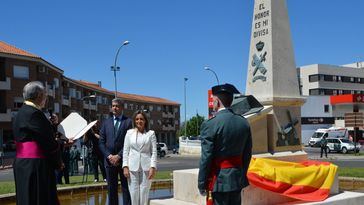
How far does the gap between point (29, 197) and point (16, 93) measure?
1956 inches

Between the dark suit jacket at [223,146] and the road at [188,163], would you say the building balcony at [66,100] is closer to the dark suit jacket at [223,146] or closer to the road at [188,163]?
the road at [188,163]

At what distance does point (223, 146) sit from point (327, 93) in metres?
81.1

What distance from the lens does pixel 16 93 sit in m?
51.7

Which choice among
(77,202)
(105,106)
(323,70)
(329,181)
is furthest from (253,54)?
(105,106)

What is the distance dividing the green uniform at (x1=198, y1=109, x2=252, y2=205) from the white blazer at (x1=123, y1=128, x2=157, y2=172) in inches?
91.6

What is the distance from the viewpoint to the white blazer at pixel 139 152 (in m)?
7.14

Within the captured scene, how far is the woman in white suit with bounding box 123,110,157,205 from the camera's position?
714 centimetres

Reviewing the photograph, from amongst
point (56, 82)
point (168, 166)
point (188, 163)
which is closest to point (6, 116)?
point (56, 82)

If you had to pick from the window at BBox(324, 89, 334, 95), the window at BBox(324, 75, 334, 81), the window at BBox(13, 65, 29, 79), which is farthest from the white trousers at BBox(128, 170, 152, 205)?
the window at BBox(324, 89, 334, 95)

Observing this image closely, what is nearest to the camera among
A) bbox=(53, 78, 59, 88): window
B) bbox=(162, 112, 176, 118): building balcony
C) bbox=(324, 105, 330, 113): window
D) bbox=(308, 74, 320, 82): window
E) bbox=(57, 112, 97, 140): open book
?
bbox=(57, 112, 97, 140): open book

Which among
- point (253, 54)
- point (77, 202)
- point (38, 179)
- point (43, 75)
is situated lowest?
point (77, 202)

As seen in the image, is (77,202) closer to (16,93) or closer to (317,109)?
(16,93)

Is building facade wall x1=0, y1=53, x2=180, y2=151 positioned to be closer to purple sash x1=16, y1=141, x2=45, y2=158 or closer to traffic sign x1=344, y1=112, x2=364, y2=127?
traffic sign x1=344, y1=112, x2=364, y2=127

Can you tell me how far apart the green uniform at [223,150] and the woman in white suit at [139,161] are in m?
2.33
